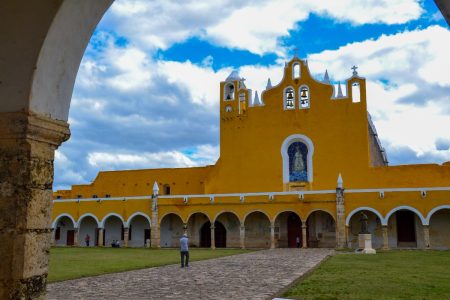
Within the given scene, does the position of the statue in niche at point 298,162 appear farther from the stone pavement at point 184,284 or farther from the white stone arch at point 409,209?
the stone pavement at point 184,284

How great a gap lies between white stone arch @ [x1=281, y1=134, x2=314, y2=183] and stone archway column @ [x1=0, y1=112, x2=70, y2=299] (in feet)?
86.3

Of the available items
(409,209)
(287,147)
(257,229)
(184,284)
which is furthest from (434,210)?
(184,284)

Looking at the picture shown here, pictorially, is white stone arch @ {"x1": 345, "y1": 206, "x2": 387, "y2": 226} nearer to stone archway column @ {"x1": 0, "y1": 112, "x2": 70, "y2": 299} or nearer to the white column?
the white column

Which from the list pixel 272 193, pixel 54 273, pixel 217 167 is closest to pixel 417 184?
pixel 272 193

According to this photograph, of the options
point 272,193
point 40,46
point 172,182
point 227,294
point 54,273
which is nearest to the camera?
point 40,46

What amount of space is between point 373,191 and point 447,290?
654 inches

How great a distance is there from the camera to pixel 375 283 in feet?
34.5

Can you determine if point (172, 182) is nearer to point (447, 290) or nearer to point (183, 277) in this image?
point (183, 277)

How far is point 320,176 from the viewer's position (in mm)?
28797

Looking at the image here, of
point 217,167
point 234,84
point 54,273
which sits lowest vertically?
point 54,273

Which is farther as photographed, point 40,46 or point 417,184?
point 417,184

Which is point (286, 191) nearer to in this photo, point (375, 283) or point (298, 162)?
point (298, 162)

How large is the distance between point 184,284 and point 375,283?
162 inches

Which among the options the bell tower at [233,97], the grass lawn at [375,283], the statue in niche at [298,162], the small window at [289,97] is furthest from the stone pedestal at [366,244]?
the bell tower at [233,97]
